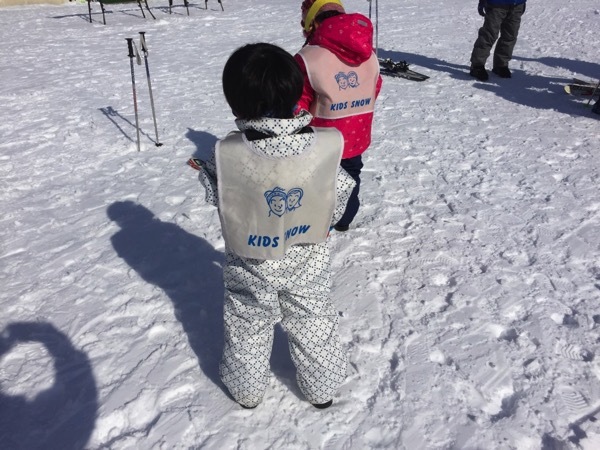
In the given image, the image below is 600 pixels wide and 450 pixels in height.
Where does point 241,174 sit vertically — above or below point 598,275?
above

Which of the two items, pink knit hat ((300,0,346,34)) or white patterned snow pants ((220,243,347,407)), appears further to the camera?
pink knit hat ((300,0,346,34))

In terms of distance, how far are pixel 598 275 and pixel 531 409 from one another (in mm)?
1434

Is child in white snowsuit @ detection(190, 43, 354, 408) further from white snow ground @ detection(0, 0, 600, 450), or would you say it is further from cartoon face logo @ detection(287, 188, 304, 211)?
white snow ground @ detection(0, 0, 600, 450)

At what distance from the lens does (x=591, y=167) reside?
4.64 m

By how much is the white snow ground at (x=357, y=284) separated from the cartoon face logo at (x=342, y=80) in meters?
1.34

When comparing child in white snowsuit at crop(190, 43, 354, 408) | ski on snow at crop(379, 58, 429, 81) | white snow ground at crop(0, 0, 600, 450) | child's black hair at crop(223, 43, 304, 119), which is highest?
child's black hair at crop(223, 43, 304, 119)

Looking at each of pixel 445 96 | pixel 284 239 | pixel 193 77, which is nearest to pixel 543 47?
pixel 445 96

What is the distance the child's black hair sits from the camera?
1.63m

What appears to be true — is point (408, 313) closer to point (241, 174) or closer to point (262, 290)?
point (262, 290)

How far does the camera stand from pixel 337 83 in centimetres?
279

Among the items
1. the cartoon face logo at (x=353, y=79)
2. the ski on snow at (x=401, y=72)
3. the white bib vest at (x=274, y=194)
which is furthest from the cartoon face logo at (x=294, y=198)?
the ski on snow at (x=401, y=72)

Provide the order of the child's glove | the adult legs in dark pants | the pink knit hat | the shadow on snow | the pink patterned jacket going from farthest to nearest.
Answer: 1. the child's glove
2. the adult legs in dark pants
3. the pink knit hat
4. the pink patterned jacket
5. the shadow on snow

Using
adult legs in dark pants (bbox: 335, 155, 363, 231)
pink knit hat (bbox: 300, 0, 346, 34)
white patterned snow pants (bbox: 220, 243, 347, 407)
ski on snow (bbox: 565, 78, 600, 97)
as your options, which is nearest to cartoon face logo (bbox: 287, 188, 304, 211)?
white patterned snow pants (bbox: 220, 243, 347, 407)

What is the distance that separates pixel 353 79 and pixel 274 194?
1.38 metres
